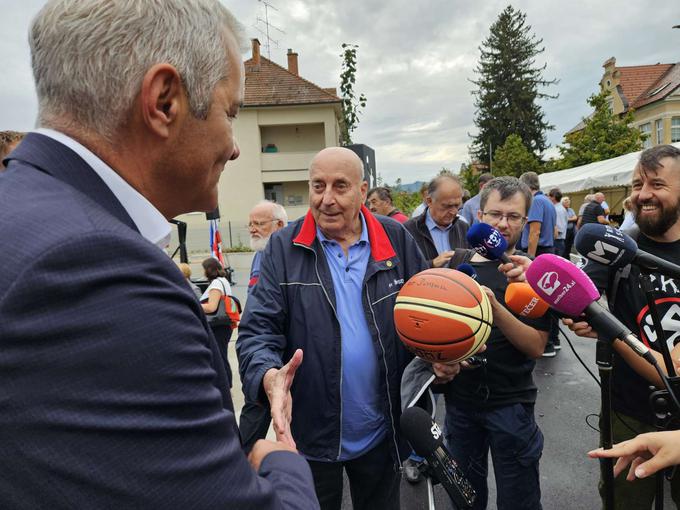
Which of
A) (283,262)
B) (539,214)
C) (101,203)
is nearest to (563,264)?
(283,262)

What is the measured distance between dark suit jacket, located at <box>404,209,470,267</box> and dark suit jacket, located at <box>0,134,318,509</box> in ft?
14.2

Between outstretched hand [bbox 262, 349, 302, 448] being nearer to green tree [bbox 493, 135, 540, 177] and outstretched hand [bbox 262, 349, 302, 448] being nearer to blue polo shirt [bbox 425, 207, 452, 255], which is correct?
A: blue polo shirt [bbox 425, 207, 452, 255]

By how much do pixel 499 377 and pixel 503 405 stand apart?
16 centimetres

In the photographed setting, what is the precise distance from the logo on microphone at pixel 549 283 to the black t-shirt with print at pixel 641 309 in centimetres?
79

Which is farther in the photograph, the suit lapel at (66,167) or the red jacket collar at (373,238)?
the red jacket collar at (373,238)

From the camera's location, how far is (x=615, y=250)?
1.81 m

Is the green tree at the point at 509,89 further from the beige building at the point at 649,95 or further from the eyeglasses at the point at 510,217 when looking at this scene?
the eyeglasses at the point at 510,217

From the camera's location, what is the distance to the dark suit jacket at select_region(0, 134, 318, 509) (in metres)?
0.62

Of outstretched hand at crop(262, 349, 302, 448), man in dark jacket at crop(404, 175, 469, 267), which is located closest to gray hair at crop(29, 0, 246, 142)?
outstretched hand at crop(262, 349, 302, 448)

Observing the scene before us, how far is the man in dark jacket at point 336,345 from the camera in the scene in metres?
2.28

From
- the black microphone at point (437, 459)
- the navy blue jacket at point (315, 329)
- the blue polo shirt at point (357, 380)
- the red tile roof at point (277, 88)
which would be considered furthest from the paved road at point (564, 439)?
the red tile roof at point (277, 88)

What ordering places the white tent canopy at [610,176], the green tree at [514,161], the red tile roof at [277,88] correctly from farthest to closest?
the green tree at [514,161]
the red tile roof at [277,88]
the white tent canopy at [610,176]

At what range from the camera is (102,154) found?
0.90 meters

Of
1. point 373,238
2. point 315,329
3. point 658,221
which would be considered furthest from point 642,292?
point 315,329
